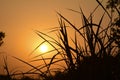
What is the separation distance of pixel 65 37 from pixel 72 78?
41cm

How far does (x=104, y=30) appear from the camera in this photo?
8.47 feet

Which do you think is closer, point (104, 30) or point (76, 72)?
point (76, 72)

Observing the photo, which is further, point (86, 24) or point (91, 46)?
point (86, 24)

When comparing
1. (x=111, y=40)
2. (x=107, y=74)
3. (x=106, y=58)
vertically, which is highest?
(x=111, y=40)

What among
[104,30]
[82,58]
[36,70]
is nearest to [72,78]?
[82,58]

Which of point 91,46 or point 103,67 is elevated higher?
point 91,46

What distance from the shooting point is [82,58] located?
227 cm

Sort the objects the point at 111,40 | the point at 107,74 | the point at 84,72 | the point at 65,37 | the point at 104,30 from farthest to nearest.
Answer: the point at 104,30 → the point at 65,37 → the point at 111,40 → the point at 84,72 → the point at 107,74

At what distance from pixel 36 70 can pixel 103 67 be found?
68 cm

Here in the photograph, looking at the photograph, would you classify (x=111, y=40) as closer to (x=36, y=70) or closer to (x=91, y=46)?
(x=91, y=46)

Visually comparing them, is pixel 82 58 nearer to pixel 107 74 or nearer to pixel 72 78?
pixel 72 78

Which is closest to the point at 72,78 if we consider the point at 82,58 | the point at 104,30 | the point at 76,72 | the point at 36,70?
the point at 76,72

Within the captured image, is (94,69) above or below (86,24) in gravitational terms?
below

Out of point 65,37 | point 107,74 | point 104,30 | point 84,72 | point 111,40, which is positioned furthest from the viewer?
point 104,30
